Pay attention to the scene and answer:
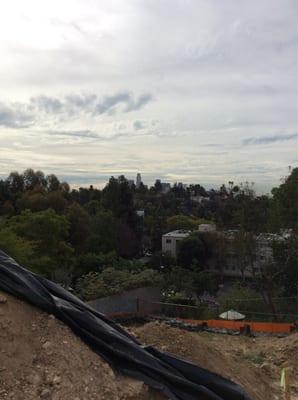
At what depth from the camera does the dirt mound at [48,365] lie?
160 inches

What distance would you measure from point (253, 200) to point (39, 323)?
1713 cm

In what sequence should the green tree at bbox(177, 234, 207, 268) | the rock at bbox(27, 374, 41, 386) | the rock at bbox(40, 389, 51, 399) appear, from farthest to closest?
the green tree at bbox(177, 234, 207, 268)
the rock at bbox(27, 374, 41, 386)
the rock at bbox(40, 389, 51, 399)

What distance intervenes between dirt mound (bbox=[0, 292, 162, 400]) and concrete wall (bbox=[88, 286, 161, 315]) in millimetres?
11845

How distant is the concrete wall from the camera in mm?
16984

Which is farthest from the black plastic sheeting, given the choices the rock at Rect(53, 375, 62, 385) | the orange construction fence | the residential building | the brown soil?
the residential building

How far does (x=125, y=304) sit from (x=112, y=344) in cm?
1397

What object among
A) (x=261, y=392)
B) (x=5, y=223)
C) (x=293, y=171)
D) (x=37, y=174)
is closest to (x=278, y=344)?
(x=261, y=392)

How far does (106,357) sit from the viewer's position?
473 cm

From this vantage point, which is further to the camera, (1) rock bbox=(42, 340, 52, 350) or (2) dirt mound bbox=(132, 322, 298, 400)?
(2) dirt mound bbox=(132, 322, 298, 400)

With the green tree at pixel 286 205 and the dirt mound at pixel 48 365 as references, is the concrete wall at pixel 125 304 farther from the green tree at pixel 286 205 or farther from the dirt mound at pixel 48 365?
the dirt mound at pixel 48 365

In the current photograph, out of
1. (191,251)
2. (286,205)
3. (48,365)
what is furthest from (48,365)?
(191,251)

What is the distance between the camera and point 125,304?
1853 cm

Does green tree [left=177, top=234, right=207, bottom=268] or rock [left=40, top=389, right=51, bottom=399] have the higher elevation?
rock [left=40, top=389, right=51, bottom=399]

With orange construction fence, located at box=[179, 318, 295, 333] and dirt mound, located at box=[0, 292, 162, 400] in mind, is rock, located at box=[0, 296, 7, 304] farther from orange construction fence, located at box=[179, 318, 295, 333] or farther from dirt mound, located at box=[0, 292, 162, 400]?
orange construction fence, located at box=[179, 318, 295, 333]
